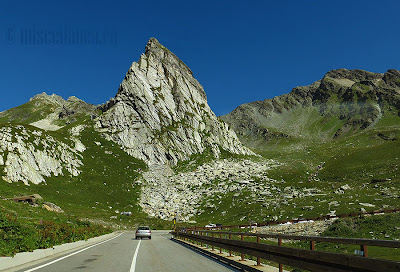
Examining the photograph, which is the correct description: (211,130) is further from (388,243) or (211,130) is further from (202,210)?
(388,243)

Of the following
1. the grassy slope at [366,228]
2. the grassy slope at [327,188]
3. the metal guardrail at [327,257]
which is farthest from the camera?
the grassy slope at [327,188]

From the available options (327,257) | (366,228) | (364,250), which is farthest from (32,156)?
(364,250)

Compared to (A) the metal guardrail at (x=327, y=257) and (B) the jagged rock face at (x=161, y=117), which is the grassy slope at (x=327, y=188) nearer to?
(B) the jagged rock face at (x=161, y=117)

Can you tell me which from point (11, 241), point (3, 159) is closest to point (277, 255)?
point (11, 241)

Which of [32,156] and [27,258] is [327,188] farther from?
[27,258]

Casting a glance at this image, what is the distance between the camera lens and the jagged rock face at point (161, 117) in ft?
398

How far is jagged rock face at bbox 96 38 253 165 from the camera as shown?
398 feet

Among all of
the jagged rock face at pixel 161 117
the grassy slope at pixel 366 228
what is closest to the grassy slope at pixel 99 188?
the jagged rock face at pixel 161 117

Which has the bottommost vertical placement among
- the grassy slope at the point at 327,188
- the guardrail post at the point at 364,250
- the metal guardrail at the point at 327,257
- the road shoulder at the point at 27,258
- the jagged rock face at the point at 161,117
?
the road shoulder at the point at 27,258

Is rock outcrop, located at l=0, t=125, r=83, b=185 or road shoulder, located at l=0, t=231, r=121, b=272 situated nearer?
road shoulder, located at l=0, t=231, r=121, b=272

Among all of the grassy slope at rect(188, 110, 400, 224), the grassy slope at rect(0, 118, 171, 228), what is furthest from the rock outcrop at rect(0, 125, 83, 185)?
the grassy slope at rect(188, 110, 400, 224)

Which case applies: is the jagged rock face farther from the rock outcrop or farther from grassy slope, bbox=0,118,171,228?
the rock outcrop

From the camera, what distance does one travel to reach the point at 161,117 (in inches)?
5344

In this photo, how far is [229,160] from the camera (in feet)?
421
